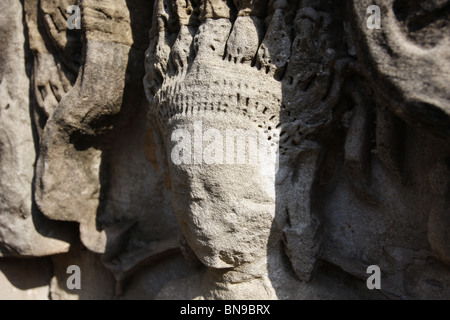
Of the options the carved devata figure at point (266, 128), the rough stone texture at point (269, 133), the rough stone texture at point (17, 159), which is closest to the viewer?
the rough stone texture at point (269, 133)

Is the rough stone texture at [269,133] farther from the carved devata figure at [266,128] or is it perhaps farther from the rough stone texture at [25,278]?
the rough stone texture at [25,278]

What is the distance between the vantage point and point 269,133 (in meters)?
1.24

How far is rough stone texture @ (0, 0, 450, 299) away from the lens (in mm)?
1104

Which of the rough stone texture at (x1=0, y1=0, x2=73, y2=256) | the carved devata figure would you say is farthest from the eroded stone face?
the rough stone texture at (x1=0, y1=0, x2=73, y2=256)

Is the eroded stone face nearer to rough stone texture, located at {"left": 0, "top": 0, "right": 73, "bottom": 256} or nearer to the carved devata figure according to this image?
the carved devata figure

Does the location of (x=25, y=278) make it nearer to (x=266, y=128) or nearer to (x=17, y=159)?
(x=17, y=159)

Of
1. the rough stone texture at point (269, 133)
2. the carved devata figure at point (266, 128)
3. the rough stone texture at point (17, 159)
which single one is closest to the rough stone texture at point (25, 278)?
the rough stone texture at point (17, 159)

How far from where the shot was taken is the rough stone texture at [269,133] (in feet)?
3.62

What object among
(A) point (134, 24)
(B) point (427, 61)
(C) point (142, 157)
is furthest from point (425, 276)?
(A) point (134, 24)

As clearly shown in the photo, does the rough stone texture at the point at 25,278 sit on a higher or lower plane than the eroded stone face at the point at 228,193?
lower

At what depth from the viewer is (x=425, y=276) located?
3.99 ft

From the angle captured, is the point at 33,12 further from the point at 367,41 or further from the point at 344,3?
the point at 367,41

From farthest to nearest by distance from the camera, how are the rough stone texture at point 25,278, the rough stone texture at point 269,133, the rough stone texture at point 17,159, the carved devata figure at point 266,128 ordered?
the rough stone texture at point 25,278, the rough stone texture at point 17,159, the carved devata figure at point 266,128, the rough stone texture at point 269,133

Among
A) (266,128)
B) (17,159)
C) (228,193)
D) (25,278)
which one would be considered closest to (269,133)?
(266,128)
